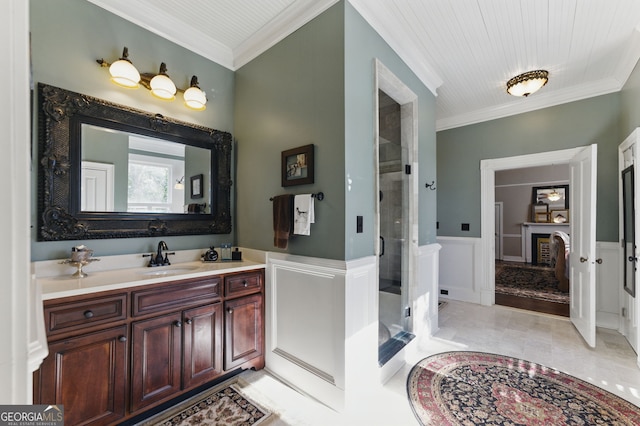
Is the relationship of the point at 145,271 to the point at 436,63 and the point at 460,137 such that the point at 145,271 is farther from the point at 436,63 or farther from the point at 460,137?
the point at 460,137

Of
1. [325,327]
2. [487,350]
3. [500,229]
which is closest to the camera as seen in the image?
[325,327]

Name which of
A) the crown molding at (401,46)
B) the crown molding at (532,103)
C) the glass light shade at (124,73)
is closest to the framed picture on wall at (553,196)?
the crown molding at (532,103)

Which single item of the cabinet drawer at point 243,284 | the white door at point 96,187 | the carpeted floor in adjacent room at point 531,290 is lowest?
the carpeted floor in adjacent room at point 531,290

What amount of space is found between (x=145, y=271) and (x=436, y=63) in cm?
333

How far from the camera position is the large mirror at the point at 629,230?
2537mm

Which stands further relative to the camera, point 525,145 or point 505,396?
point 525,145

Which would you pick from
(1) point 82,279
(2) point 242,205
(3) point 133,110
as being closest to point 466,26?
(2) point 242,205

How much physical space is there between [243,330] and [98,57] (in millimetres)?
2309

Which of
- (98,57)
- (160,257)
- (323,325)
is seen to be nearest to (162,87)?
(98,57)

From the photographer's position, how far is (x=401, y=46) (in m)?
2.44

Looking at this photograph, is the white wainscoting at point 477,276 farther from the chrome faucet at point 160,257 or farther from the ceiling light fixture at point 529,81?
the chrome faucet at point 160,257

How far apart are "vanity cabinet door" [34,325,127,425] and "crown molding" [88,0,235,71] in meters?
2.26

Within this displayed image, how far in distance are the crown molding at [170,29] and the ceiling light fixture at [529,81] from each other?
3.07 metres

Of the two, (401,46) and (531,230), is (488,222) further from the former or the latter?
(531,230)
